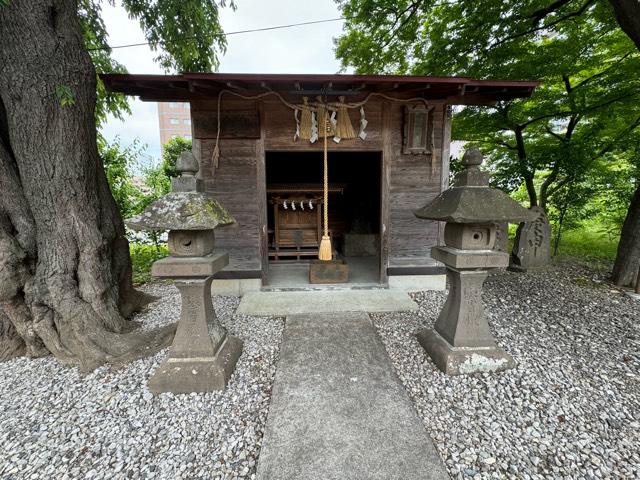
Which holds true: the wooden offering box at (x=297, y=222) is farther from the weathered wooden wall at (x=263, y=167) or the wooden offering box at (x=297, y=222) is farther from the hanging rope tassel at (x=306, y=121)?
the hanging rope tassel at (x=306, y=121)

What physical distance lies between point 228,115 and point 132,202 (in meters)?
4.21

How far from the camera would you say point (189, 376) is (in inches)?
100.0

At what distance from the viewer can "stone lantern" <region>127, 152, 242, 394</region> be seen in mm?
2377

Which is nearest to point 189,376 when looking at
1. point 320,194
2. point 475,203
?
point 475,203

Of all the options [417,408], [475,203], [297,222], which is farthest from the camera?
[297,222]

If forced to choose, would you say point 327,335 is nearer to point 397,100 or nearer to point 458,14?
point 397,100

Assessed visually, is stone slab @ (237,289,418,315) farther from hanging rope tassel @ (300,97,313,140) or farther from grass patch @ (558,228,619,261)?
grass patch @ (558,228,619,261)

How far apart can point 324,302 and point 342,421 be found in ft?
Result: 7.71

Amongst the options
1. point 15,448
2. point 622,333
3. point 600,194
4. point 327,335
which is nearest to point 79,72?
point 15,448

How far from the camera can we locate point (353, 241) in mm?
7777

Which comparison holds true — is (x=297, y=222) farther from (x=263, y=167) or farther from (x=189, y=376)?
(x=189, y=376)

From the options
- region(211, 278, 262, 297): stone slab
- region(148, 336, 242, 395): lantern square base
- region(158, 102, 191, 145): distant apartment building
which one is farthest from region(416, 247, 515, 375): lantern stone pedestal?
region(158, 102, 191, 145): distant apartment building

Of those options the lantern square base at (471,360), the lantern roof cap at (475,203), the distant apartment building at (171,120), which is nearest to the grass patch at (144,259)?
the lantern square base at (471,360)

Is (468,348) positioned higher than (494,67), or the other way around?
(494,67)
